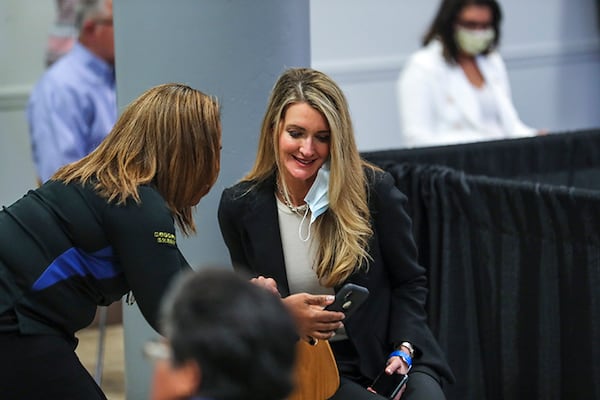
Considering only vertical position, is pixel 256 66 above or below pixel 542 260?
above

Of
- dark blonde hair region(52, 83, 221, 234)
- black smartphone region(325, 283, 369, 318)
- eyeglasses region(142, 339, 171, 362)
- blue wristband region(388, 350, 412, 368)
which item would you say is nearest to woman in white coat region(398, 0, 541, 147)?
blue wristband region(388, 350, 412, 368)

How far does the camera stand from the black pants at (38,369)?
7.57 feet

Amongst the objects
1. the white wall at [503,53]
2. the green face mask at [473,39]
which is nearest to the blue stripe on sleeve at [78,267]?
the green face mask at [473,39]

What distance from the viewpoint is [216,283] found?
59.3 inches

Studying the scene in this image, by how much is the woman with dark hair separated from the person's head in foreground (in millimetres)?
814

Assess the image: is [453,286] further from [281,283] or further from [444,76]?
[444,76]

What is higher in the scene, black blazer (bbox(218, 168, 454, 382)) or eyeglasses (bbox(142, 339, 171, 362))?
eyeglasses (bbox(142, 339, 171, 362))

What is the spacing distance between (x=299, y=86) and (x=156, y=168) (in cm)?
56

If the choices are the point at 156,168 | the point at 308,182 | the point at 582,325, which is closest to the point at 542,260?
the point at 582,325

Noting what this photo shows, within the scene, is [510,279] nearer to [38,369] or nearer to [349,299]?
[349,299]

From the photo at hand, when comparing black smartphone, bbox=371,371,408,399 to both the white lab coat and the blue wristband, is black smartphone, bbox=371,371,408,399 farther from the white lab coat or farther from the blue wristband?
the white lab coat

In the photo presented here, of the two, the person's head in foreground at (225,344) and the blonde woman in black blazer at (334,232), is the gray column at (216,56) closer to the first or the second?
the blonde woman in black blazer at (334,232)

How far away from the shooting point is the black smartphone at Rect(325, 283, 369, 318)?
8.52ft

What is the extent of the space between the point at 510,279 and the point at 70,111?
2162mm
